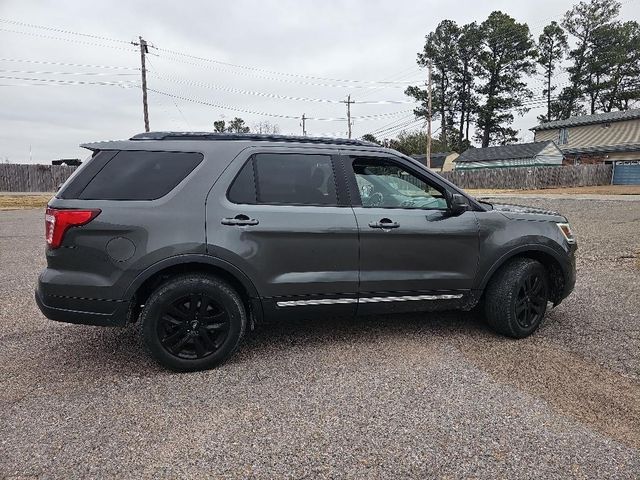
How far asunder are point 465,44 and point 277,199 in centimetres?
6589

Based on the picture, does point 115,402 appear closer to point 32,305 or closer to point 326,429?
point 326,429

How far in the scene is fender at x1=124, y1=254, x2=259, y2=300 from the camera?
10.5ft

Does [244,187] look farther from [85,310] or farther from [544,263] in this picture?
[544,263]

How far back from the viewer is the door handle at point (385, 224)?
11.8 feet

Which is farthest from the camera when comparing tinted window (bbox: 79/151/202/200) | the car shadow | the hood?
Answer: the hood

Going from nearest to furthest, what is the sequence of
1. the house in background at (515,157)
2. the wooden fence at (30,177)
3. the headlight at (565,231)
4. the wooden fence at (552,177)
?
→ the headlight at (565,231) < the wooden fence at (30,177) < the wooden fence at (552,177) < the house in background at (515,157)

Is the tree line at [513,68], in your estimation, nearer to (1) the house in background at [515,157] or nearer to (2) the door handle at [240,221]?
(1) the house in background at [515,157]

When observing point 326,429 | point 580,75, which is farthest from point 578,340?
point 580,75

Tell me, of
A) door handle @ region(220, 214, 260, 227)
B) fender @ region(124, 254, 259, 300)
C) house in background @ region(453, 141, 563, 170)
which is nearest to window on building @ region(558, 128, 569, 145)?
house in background @ region(453, 141, 563, 170)

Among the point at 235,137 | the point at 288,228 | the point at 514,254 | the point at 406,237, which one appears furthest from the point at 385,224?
the point at 235,137

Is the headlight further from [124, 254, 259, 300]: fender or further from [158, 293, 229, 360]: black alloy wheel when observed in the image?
[158, 293, 229, 360]: black alloy wheel

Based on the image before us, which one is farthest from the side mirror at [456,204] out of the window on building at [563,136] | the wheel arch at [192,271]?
the window on building at [563,136]

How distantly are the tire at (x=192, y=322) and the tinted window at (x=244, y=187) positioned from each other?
2.14ft

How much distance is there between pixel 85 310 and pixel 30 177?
1273 inches
